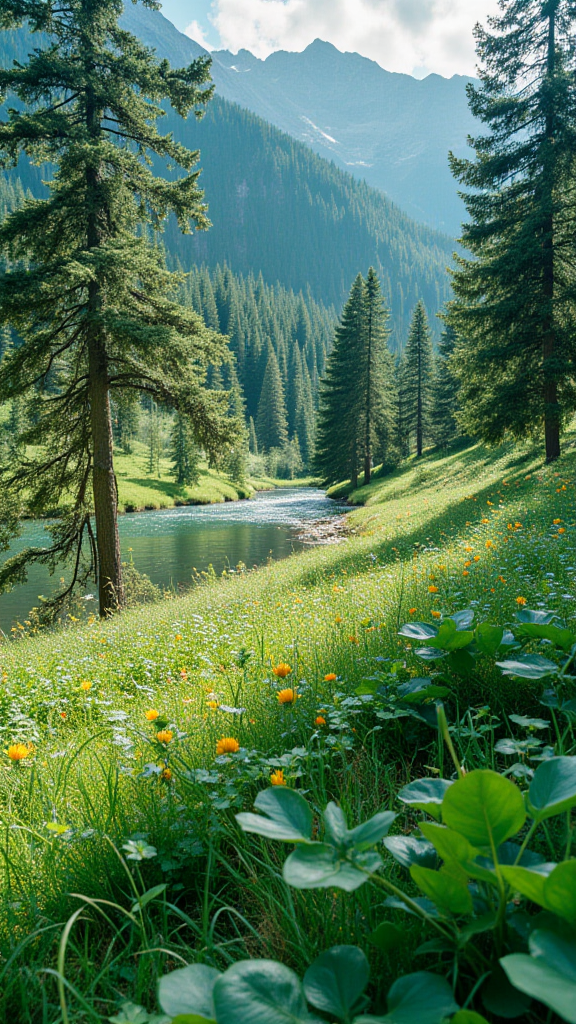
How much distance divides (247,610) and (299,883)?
238 inches

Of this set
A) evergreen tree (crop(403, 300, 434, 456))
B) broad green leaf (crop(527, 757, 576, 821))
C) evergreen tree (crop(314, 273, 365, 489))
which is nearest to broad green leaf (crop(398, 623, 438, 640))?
broad green leaf (crop(527, 757, 576, 821))

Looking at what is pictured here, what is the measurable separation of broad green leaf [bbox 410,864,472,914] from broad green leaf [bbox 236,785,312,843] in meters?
0.17

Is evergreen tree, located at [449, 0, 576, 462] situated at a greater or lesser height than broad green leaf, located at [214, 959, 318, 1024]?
greater

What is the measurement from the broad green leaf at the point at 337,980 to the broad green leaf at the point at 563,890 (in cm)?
25

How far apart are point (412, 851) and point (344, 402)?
35.1 meters

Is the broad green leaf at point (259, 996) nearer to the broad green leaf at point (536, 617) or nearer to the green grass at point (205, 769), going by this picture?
the green grass at point (205, 769)

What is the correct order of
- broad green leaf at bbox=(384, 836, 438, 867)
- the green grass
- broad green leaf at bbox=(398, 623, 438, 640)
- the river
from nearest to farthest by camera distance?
broad green leaf at bbox=(384, 836, 438, 867), the green grass, broad green leaf at bbox=(398, 623, 438, 640), the river

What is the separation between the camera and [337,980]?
0.65m

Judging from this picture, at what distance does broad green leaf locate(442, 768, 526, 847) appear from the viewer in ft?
2.28

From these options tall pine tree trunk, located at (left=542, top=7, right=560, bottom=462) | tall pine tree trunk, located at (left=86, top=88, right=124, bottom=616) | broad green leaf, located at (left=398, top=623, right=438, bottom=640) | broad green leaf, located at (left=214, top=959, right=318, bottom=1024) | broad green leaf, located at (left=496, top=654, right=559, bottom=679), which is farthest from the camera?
tall pine tree trunk, located at (left=542, top=7, right=560, bottom=462)

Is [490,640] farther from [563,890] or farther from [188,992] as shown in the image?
[188,992]

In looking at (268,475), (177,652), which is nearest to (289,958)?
(177,652)

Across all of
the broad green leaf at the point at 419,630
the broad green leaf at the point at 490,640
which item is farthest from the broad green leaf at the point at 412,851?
the broad green leaf at the point at 490,640

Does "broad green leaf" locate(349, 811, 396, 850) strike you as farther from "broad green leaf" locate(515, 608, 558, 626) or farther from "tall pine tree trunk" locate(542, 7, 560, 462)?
"tall pine tree trunk" locate(542, 7, 560, 462)
